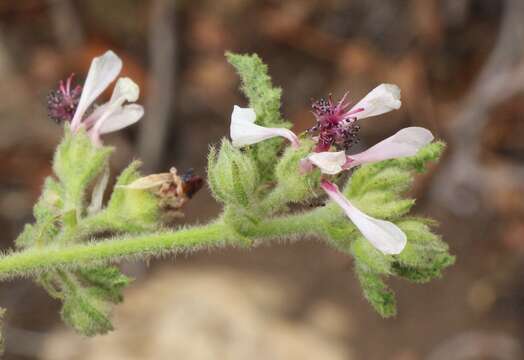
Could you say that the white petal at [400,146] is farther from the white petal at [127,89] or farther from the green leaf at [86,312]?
the green leaf at [86,312]

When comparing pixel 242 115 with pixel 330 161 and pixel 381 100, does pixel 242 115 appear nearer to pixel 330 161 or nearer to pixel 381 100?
pixel 330 161

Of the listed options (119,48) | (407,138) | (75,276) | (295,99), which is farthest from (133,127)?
(407,138)

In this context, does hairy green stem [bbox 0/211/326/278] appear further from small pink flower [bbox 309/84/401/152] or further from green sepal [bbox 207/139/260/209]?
small pink flower [bbox 309/84/401/152]

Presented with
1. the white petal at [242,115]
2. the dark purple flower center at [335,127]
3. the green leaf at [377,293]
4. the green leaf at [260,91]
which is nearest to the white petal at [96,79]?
the green leaf at [260,91]

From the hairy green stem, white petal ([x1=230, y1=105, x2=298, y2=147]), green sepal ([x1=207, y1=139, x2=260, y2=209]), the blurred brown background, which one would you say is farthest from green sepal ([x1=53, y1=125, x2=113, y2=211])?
the blurred brown background

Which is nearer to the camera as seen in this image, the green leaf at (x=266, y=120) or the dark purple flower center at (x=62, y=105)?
the green leaf at (x=266, y=120)

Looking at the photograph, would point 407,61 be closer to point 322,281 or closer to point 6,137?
point 322,281

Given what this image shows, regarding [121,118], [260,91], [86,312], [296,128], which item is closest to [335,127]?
[260,91]
